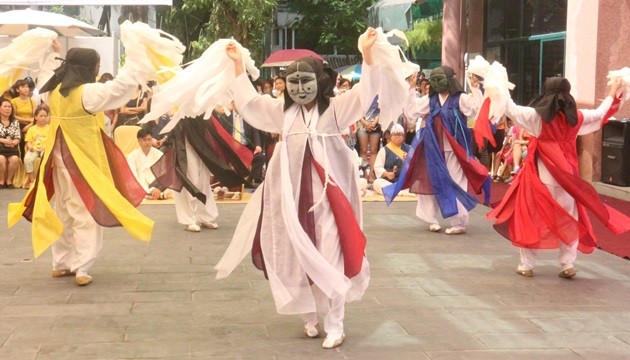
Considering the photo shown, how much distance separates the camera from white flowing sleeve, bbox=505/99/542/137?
7859 millimetres

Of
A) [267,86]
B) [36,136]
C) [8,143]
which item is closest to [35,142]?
[36,136]

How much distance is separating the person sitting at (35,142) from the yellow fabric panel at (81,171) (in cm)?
714

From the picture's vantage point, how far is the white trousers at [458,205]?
35.3 feet

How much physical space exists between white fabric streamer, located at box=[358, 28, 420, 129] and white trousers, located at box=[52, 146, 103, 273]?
2.75 metres

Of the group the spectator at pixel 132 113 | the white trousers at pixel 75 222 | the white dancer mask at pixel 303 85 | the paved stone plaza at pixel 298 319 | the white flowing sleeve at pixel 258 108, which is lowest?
the paved stone plaza at pixel 298 319

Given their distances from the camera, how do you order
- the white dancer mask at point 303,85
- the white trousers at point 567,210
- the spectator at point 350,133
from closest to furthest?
the white dancer mask at point 303,85 < the white trousers at point 567,210 < the spectator at point 350,133

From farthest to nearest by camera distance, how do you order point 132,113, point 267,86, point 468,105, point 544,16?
point 267,86 → point 544,16 → point 132,113 → point 468,105

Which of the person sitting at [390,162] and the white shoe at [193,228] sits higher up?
the person sitting at [390,162]

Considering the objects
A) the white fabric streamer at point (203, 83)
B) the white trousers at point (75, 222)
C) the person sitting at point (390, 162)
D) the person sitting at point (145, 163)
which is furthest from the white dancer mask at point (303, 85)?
the person sitting at point (390, 162)

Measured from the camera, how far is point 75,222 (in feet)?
25.6

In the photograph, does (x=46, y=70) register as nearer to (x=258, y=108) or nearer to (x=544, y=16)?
(x=258, y=108)

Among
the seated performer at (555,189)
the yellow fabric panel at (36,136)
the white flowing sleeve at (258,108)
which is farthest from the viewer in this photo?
the yellow fabric panel at (36,136)

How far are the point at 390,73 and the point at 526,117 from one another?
7.50 feet

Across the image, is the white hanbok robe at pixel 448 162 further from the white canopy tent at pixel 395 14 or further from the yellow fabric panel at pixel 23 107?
the white canopy tent at pixel 395 14
